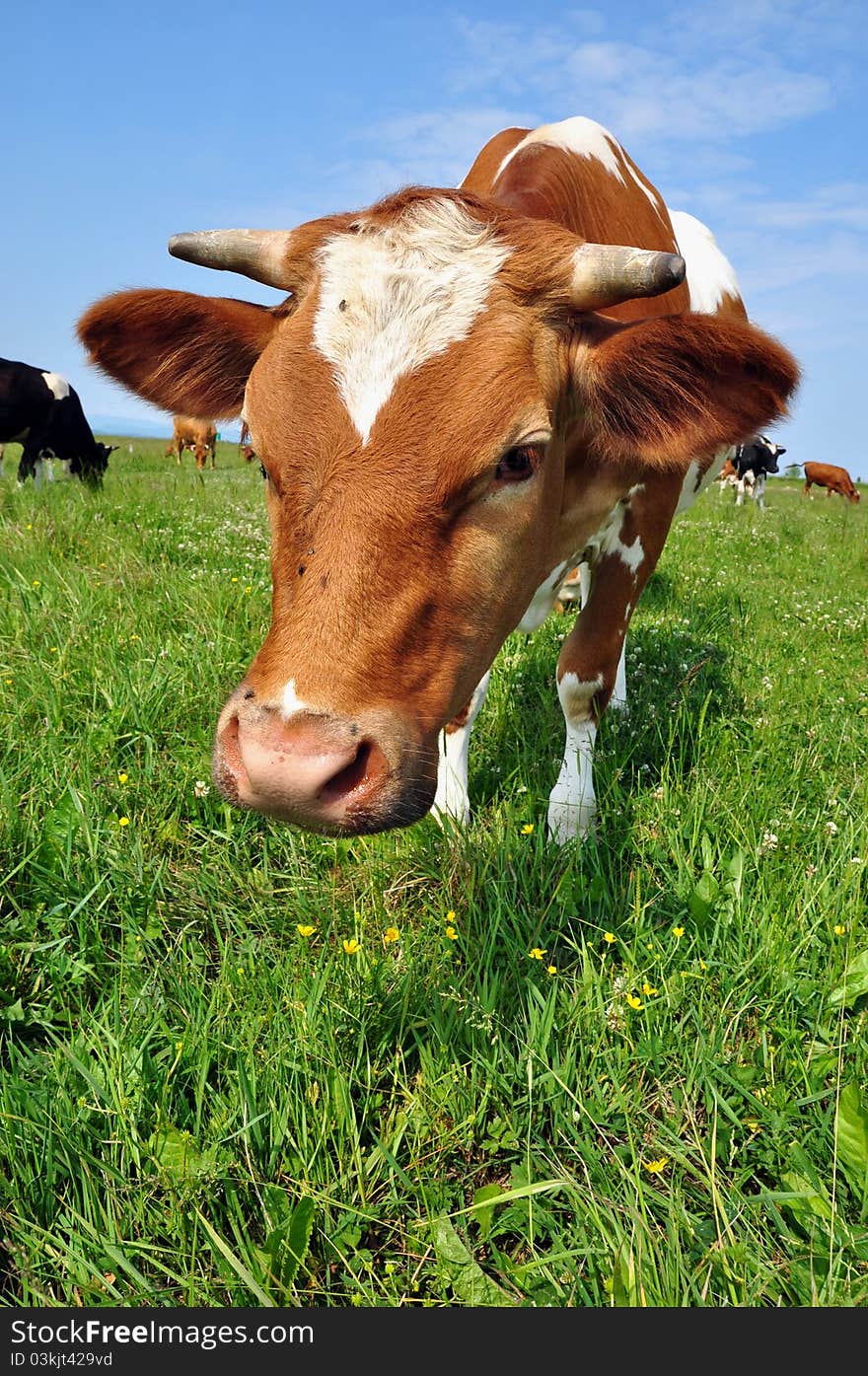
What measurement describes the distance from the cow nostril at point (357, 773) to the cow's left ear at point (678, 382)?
1.42 m

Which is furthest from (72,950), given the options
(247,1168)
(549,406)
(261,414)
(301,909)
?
(549,406)

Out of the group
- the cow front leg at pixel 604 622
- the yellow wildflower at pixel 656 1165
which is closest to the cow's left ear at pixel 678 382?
the cow front leg at pixel 604 622

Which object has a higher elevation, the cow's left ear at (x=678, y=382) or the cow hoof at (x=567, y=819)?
the cow's left ear at (x=678, y=382)

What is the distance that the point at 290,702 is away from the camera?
1918mm

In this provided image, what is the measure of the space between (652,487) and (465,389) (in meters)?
2.01

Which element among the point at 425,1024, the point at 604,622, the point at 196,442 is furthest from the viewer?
the point at 196,442

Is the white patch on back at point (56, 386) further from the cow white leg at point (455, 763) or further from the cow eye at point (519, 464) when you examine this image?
the cow eye at point (519, 464)

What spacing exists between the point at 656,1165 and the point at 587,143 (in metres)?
4.13

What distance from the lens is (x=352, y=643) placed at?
79.3 inches

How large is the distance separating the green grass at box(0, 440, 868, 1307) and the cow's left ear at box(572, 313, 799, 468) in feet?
4.58

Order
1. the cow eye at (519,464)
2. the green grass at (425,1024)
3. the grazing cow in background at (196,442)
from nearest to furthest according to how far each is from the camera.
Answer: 1. the green grass at (425,1024)
2. the cow eye at (519,464)
3. the grazing cow in background at (196,442)

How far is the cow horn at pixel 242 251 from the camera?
2.75 metres

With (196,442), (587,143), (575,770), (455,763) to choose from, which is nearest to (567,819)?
(575,770)

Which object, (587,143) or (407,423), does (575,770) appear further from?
(587,143)
